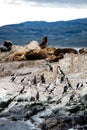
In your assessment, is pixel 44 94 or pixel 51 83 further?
pixel 51 83

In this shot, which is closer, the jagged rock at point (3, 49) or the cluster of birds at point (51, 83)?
the cluster of birds at point (51, 83)

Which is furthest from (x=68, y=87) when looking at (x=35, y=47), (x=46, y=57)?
(x=35, y=47)

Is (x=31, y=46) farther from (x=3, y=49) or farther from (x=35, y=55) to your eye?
(x=35, y=55)

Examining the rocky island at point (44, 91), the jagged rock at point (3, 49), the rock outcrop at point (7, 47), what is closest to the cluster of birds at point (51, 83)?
the rocky island at point (44, 91)

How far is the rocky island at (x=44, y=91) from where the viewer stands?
3856 cm

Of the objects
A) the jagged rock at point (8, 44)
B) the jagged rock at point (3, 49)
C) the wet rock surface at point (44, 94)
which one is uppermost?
the jagged rock at point (8, 44)

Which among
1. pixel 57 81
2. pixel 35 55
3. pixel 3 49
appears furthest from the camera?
pixel 3 49

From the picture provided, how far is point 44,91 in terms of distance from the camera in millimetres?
43656

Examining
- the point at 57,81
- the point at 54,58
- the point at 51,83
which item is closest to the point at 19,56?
the point at 54,58

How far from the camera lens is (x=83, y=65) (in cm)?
4662

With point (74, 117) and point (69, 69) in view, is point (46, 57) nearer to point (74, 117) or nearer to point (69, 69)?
point (69, 69)

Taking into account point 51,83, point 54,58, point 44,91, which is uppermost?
point 54,58

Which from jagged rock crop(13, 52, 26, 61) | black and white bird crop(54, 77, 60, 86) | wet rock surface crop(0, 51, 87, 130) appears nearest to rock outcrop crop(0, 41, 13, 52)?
jagged rock crop(13, 52, 26, 61)

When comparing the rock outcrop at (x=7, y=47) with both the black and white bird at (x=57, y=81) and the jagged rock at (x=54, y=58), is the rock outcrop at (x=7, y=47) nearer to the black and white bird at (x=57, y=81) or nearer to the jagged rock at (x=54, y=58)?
the jagged rock at (x=54, y=58)
